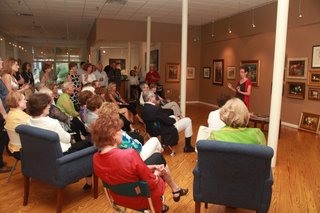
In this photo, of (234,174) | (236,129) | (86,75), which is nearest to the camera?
(234,174)

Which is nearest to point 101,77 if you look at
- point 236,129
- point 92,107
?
point 92,107

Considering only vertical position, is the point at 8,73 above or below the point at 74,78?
above

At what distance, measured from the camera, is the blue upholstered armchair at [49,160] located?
2.92m

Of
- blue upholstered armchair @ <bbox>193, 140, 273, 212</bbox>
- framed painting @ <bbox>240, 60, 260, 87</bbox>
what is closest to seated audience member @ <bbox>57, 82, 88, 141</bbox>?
blue upholstered armchair @ <bbox>193, 140, 273, 212</bbox>

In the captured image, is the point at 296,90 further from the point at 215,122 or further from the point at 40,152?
the point at 40,152

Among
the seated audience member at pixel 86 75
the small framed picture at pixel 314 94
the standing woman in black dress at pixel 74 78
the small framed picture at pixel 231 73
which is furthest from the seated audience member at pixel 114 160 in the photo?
the small framed picture at pixel 231 73

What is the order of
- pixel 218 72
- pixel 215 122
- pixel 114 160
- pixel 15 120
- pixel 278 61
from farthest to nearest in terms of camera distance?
pixel 218 72, pixel 278 61, pixel 215 122, pixel 15 120, pixel 114 160

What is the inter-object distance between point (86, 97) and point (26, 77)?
557 centimetres

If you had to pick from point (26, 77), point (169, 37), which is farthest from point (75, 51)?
point (26, 77)

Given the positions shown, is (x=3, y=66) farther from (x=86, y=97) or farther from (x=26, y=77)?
(x=26, y=77)

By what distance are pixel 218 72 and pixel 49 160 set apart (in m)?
10.1

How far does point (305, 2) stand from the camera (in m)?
7.60

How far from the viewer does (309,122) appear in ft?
24.7

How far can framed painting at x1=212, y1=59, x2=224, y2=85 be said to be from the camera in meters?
11.9
